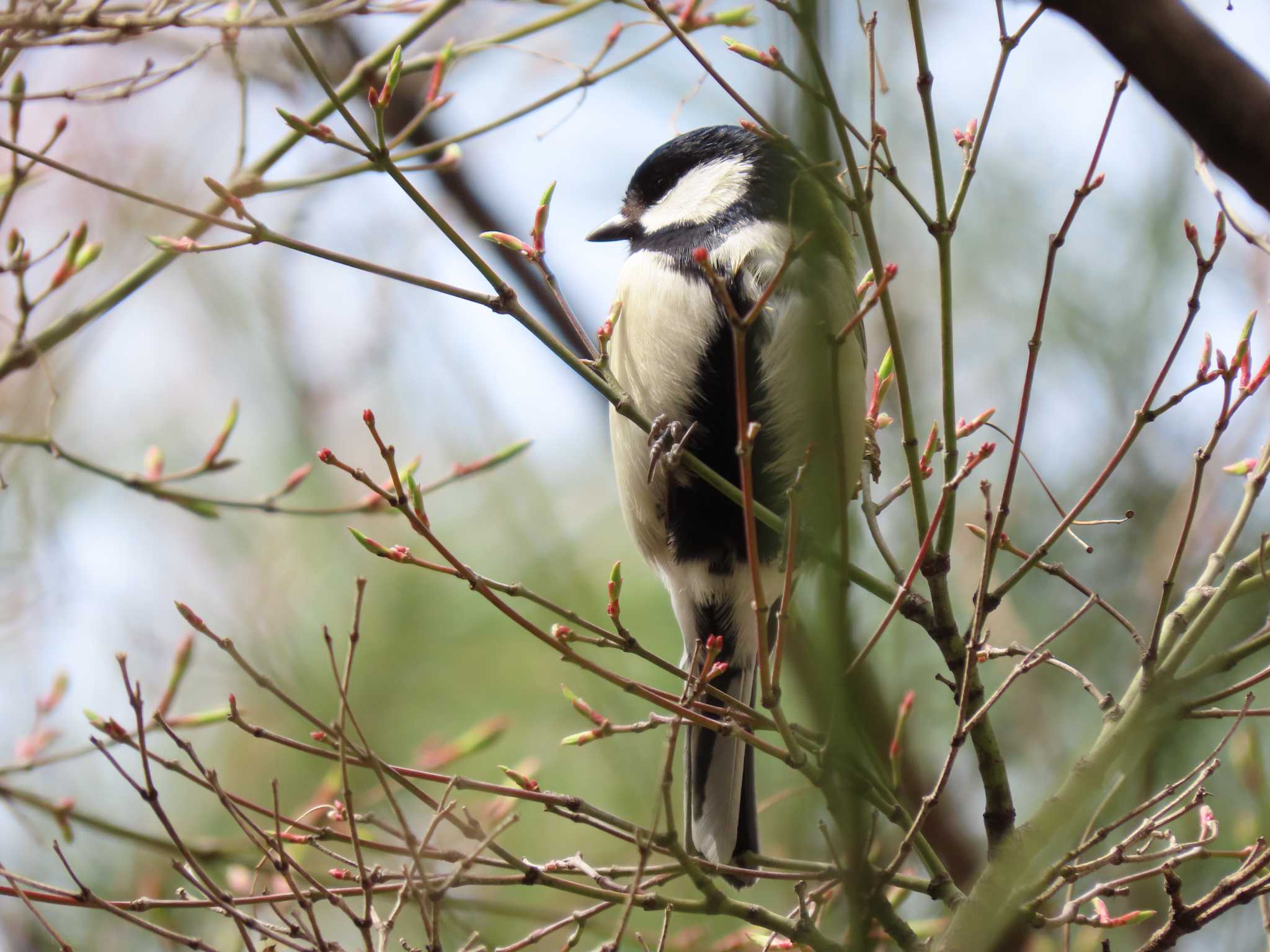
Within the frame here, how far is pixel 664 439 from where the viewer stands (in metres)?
2.13

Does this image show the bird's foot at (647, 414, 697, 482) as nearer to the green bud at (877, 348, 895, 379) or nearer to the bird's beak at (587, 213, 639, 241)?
the green bud at (877, 348, 895, 379)

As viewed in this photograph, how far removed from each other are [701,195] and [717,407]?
1.85ft

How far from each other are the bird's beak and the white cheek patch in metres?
0.04

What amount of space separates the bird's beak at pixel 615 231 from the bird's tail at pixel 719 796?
1117 millimetres

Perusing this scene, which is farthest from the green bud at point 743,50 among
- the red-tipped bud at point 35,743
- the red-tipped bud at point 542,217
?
the red-tipped bud at point 35,743

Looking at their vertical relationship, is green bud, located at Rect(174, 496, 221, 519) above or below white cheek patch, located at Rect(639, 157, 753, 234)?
below

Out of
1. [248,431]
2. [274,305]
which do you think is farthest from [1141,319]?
[248,431]

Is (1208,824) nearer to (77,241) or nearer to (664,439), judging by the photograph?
(664,439)

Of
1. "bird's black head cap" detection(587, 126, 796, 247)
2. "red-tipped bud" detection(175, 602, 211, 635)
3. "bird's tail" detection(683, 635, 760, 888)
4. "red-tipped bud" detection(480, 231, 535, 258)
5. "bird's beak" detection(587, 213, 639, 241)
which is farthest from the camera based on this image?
"bird's beak" detection(587, 213, 639, 241)

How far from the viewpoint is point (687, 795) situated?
2.26 meters

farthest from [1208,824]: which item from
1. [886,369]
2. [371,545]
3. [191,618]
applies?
[191,618]

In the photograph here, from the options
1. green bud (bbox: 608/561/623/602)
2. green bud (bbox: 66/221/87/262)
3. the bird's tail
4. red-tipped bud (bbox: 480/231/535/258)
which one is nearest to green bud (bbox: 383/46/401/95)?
red-tipped bud (bbox: 480/231/535/258)

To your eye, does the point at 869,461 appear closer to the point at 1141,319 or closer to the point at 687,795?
the point at 687,795

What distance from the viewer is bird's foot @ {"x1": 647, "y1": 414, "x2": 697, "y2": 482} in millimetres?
2049
